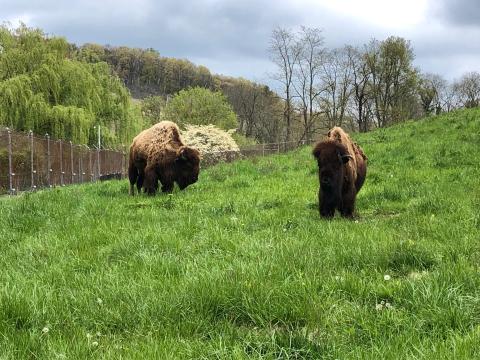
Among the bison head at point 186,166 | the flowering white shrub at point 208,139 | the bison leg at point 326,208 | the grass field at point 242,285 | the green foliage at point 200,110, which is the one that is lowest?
the grass field at point 242,285

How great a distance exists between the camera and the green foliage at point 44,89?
92.5 feet

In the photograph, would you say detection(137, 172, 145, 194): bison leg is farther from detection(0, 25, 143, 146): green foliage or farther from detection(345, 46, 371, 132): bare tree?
detection(345, 46, 371, 132): bare tree

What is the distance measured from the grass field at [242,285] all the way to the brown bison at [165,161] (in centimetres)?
464

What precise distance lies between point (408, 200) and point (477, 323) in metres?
6.67

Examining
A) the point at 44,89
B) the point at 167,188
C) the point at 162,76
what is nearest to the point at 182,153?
the point at 167,188

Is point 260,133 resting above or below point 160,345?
above

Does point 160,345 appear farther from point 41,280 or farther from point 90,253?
point 90,253

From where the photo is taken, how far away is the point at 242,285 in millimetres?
3938

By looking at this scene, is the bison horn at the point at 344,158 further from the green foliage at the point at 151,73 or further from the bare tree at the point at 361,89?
the green foliage at the point at 151,73

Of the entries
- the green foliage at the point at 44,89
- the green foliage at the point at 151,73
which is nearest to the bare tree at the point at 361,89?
the green foliage at the point at 44,89

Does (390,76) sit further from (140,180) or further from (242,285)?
(242,285)

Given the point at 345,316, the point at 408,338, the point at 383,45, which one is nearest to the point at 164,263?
the point at 345,316

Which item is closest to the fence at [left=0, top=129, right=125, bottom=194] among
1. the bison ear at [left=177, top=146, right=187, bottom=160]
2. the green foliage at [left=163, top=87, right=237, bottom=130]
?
the bison ear at [left=177, top=146, right=187, bottom=160]

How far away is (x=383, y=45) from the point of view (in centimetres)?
5531
